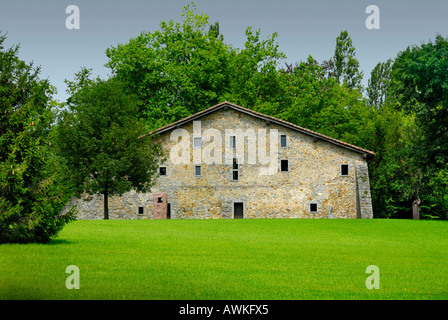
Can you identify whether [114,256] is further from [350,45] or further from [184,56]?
[350,45]

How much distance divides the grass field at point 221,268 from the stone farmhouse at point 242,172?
2472 cm

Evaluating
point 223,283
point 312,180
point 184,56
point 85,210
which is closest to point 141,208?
point 85,210

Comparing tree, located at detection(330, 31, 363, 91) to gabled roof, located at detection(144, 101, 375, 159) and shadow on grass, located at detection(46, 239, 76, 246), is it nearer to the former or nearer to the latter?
gabled roof, located at detection(144, 101, 375, 159)

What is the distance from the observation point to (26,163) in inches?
773

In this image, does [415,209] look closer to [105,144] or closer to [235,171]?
[235,171]

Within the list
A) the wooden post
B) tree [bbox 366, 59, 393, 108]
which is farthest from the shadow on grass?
tree [bbox 366, 59, 393, 108]

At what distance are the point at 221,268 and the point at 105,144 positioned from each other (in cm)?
3026

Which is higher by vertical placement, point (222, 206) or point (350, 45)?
point (350, 45)

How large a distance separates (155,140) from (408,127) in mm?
24332

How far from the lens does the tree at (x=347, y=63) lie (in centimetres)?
7694

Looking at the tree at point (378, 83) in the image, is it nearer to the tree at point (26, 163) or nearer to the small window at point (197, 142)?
the small window at point (197, 142)

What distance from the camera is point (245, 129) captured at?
5053cm

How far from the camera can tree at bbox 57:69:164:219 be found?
4344cm
